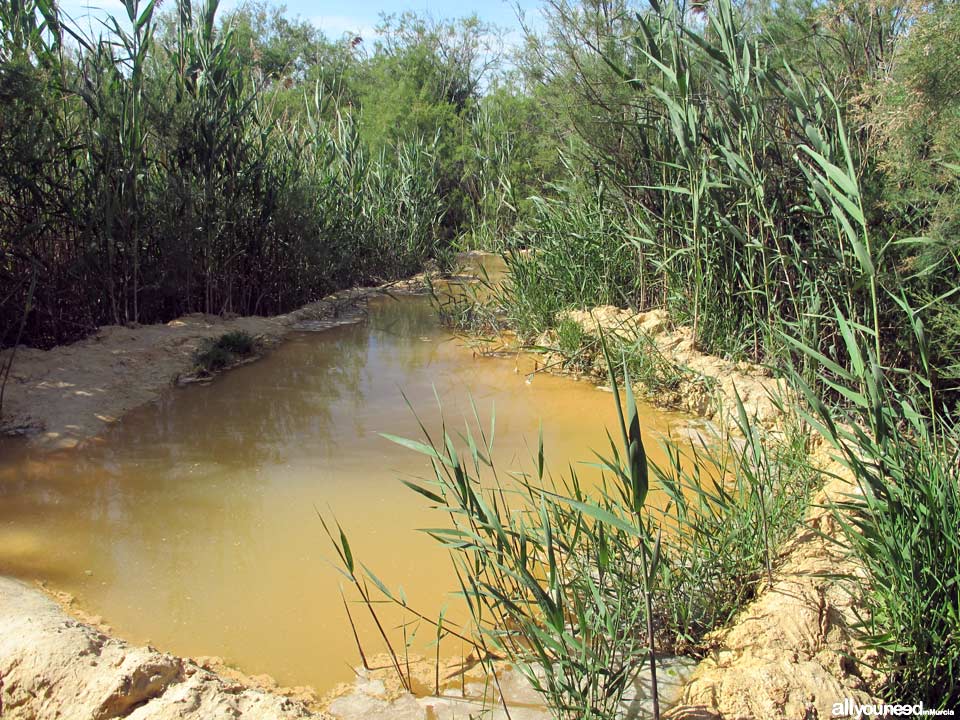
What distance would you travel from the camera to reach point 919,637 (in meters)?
2.27

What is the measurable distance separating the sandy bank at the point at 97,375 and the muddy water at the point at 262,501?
0.18m

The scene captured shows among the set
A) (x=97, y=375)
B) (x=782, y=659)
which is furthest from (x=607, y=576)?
(x=97, y=375)

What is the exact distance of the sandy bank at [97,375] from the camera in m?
5.13

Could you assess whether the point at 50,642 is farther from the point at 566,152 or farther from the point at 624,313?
the point at 566,152

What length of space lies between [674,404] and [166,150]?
495 centimetres

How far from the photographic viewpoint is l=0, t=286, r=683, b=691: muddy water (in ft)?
10.2

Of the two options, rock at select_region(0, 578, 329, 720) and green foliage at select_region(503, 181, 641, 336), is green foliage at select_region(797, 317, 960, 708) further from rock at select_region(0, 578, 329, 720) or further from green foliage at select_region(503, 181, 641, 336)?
green foliage at select_region(503, 181, 641, 336)

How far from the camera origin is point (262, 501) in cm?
418

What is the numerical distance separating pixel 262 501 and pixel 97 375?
2.40 meters

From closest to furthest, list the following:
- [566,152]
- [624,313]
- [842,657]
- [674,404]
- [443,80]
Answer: [842,657], [674,404], [624,313], [566,152], [443,80]

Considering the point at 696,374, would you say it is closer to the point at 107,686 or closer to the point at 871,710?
the point at 871,710

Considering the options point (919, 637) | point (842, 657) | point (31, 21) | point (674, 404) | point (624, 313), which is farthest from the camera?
point (624, 313)

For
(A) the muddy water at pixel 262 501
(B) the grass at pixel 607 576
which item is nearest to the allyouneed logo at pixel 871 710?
(B) the grass at pixel 607 576

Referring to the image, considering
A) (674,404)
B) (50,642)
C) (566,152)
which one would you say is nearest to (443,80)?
(566,152)
